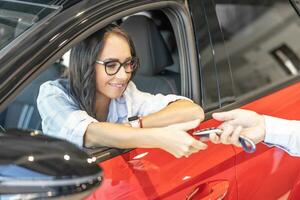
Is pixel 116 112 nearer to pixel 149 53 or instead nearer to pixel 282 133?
pixel 149 53

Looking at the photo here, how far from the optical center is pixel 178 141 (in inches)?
53.6

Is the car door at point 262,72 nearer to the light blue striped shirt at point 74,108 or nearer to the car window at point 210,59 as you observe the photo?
the car window at point 210,59

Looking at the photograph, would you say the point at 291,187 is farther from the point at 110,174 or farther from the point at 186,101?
the point at 110,174

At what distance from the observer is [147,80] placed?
205cm

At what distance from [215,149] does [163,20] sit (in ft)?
1.83

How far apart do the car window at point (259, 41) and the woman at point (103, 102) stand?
30cm

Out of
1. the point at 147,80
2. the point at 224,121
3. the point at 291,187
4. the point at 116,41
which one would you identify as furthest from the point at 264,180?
the point at 116,41

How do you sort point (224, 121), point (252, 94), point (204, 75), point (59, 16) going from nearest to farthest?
point (59, 16) → point (224, 121) → point (204, 75) → point (252, 94)

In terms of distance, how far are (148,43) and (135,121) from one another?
46 cm

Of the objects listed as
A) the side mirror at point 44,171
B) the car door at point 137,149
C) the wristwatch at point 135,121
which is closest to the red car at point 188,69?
the car door at point 137,149

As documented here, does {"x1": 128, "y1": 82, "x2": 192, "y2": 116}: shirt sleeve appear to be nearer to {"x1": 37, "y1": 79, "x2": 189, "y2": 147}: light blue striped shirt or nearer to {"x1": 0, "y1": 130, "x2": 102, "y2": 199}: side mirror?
{"x1": 37, "y1": 79, "x2": 189, "y2": 147}: light blue striped shirt

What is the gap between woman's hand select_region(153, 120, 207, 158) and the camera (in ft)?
4.42

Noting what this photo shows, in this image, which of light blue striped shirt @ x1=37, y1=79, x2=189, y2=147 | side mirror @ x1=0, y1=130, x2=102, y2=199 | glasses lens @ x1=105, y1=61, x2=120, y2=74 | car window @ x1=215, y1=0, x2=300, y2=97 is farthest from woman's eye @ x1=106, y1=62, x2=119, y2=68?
side mirror @ x1=0, y1=130, x2=102, y2=199

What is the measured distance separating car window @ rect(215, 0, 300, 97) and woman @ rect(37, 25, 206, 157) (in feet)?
0.99
